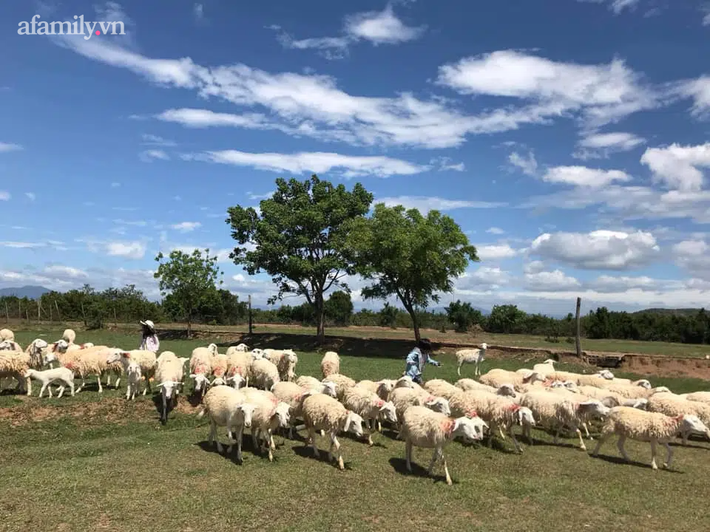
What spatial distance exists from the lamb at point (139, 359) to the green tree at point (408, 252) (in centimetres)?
2117

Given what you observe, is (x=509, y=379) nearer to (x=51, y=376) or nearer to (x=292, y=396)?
(x=292, y=396)

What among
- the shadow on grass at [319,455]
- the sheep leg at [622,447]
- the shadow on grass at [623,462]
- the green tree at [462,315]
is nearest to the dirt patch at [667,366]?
the sheep leg at [622,447]

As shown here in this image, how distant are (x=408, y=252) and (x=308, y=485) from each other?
26.3 m

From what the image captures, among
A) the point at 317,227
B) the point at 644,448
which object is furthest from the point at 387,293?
the point at 644,448

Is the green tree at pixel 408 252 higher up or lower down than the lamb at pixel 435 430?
higher up

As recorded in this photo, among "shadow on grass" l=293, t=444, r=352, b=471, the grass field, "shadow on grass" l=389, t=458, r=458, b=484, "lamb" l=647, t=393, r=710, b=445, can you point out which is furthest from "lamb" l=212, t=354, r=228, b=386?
"lamb" l=647, t=393, r=710, b=445

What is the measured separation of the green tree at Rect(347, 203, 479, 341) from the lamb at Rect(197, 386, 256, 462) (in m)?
24.3

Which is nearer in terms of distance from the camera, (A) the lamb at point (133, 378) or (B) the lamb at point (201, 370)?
(B) the lamb at point (201, 370)

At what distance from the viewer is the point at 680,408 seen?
40.6ft

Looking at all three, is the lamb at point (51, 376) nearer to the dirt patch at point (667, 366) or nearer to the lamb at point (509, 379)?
the lamb at point (509, 379)

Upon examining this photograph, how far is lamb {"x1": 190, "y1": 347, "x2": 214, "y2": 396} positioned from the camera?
44.9 ft

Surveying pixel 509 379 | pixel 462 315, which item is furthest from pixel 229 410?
pixel 462 315

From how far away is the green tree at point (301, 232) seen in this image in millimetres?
38656

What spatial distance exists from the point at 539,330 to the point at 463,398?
50491 millimetres
